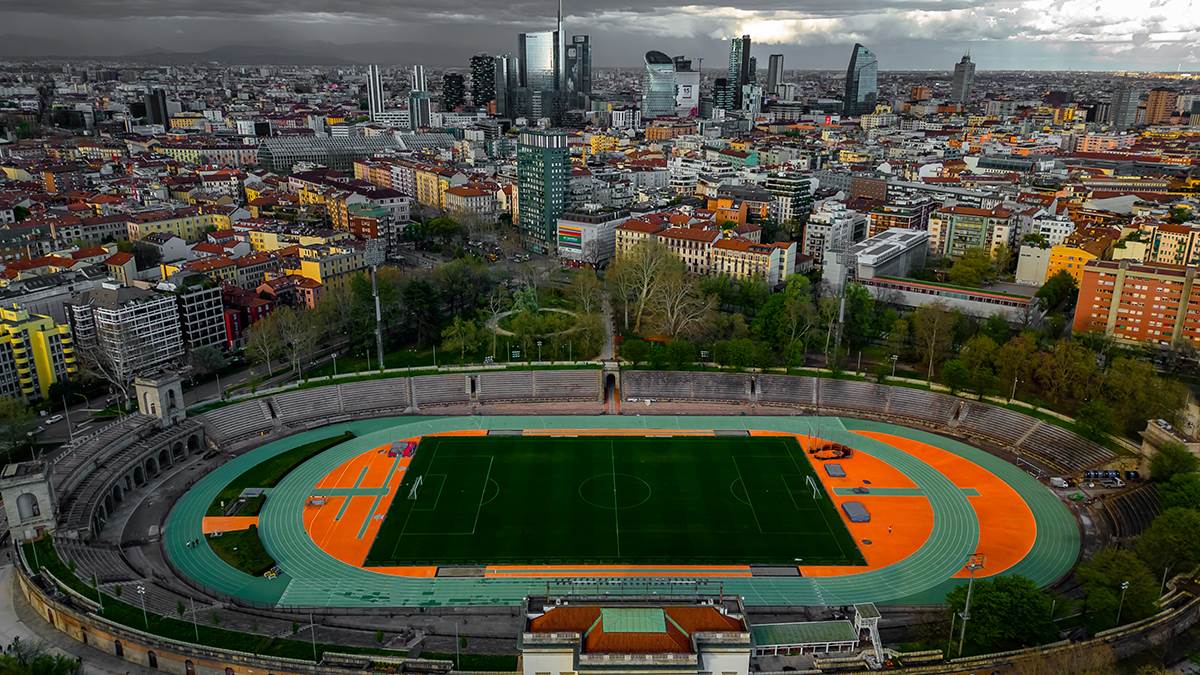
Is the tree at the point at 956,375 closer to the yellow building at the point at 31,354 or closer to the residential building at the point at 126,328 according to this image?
the residential building at the point at 126,328

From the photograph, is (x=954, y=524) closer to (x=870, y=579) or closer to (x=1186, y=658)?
(x=870, y=579)

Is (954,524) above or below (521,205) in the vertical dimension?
below

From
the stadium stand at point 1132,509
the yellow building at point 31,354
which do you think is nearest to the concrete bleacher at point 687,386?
the stadium stand at point 1132,509

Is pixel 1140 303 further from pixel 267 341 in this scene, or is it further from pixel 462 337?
pixel 267 341

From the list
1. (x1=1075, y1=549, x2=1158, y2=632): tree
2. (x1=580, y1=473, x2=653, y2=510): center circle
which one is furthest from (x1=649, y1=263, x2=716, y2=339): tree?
(x1=1075, y1=549, x2=1158, y2=632): tree

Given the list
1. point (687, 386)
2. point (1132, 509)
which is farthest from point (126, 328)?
point (1132, 509)

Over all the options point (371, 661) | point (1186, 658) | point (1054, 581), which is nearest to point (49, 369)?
point (371, 661)
